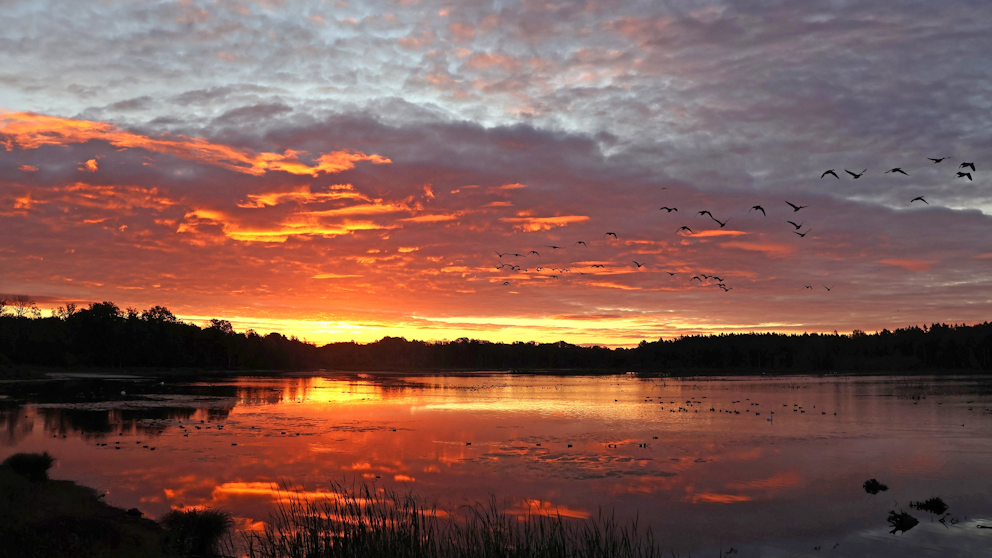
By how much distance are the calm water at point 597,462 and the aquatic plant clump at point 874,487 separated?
0.25m

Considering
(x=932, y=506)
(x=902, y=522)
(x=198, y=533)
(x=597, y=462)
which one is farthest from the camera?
(x=597, y=462)

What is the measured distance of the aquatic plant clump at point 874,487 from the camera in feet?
75.5

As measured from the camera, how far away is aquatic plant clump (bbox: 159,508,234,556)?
15.5m

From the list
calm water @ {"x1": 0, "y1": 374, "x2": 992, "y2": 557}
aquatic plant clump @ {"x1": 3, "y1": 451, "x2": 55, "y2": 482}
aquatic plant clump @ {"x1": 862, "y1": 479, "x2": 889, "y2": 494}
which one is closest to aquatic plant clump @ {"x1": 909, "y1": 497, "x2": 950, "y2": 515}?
calm water @ {"x1": 0, "y1": 374, "x2": 992, "y2": 557}

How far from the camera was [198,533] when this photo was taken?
15.8 m

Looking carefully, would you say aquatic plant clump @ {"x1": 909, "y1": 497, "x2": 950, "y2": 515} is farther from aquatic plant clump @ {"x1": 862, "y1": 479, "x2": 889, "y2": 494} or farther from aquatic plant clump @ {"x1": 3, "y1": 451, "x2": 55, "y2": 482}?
aquatic plant clump @ {"x1": 3, "y1": 451, "x2": 55, "y2": 482}

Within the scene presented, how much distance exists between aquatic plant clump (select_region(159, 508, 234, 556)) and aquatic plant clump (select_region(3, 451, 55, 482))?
22.4 ft

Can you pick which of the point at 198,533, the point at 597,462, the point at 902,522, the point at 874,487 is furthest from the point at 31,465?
the point at 874,487

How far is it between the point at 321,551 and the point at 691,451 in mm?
22555

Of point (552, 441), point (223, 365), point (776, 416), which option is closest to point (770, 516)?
point (552, 441)

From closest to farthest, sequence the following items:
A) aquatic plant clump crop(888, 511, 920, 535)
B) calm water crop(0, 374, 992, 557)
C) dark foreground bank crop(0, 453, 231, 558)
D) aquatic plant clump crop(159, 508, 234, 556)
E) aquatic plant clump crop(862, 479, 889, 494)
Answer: dark foreground bank crop(0, 453, 231, 558)
aquatic plant clump crop(159, 508, 234, 556)
aquatic plant clump crop(888, 511, 920, 535)
calm water crop(0, 374, 992, 557)
aquatic plant clump crop(862, 479, 889, 494)

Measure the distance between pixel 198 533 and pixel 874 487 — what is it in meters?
22.2

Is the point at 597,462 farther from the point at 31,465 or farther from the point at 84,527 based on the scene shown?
the point at 31,465

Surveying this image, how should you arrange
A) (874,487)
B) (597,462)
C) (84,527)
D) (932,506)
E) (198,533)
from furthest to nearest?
(597,462), (874,487), (932,506), (198,533), (84,527)
